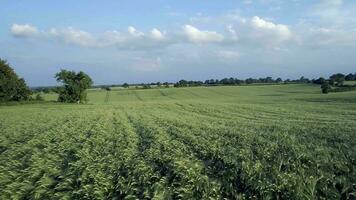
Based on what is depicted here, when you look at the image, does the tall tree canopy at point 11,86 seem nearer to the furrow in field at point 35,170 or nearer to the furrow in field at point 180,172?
the furrow in field at point 35,170

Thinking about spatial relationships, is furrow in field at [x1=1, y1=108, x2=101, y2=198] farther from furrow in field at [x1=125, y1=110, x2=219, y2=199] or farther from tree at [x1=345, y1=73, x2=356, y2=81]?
tree at [x1=345, y1=73, x2=356, y2=81]

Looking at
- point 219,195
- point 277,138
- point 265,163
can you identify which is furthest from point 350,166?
point 277,138

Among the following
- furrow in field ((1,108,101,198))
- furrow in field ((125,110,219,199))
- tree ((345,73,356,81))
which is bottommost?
tree ((345,73,356,81))

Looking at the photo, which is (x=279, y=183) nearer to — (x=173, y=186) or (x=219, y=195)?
(x=219, y=195)

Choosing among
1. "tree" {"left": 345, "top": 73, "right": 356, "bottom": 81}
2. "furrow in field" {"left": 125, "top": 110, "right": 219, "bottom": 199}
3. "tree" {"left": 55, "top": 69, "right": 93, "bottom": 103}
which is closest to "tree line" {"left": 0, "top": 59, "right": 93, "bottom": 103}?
"tree" {"left": 55, "top": 69, "right": 93, "bottom": 103}

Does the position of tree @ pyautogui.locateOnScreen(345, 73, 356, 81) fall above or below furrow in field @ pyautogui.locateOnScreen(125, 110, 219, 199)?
below

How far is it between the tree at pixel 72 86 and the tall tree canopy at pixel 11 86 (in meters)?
7.77

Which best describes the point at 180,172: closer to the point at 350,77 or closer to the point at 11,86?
the point at 11,86

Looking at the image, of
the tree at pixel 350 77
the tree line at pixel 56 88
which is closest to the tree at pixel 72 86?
the tree line at pixel 56 88

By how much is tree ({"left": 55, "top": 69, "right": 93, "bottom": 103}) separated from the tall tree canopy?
306 inches

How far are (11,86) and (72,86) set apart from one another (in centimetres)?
1358

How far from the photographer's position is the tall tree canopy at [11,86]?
91.9 m

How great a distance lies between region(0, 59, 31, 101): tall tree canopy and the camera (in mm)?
91938

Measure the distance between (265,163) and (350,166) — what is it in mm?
2229
